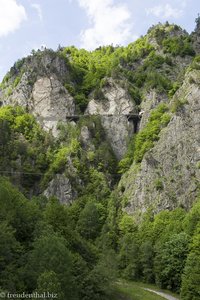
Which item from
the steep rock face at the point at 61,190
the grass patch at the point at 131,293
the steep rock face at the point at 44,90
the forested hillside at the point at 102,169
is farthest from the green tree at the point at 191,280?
the steep rock face at the point at 44,90

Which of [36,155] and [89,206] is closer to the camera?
[89,206]

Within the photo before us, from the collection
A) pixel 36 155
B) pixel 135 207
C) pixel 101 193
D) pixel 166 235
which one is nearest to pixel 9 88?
pixel 36 155

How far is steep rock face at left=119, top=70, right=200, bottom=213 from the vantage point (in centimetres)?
10231

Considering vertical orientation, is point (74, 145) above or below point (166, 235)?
above

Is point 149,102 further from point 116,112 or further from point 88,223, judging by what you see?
point 88,223

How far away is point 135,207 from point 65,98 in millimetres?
47955

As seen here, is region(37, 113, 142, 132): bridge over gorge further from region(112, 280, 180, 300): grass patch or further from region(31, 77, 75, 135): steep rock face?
region(112, 280, 180, 300): grass patch

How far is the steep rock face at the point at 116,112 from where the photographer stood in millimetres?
129125

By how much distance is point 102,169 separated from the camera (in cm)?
11869

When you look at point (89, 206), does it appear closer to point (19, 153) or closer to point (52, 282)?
point (19, 153)

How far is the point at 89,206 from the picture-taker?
329 feet

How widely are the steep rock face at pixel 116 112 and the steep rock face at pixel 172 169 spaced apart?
51.8 ft

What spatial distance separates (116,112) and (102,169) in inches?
916

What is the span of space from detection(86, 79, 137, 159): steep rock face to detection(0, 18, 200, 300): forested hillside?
31 centimetres
